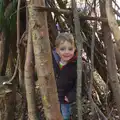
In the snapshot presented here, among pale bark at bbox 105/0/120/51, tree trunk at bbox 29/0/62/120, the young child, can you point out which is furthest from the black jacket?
pale bark at bbox 105/0/120/51

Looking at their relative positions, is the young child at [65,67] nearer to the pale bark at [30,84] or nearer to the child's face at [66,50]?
the child's face at [66,50]

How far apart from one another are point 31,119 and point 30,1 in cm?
76

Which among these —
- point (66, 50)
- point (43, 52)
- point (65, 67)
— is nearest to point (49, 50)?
point (43, 52)

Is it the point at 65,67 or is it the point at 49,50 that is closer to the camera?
the point at 49,50

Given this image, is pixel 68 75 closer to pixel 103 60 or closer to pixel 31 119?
pixel 31 119

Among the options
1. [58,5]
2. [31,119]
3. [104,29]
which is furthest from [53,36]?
[31,119]

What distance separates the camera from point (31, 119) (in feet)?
6.77

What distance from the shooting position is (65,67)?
2.14 m

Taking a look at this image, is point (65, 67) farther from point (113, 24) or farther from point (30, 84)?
point (113, 24)

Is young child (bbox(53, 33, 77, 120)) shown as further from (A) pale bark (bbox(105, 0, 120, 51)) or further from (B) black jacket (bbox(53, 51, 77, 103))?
(A) pale bark (bbox(105, 0, 120, 51))

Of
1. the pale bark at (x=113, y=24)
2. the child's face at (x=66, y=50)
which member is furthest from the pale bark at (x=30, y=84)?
the pale bark at (x=113, y=24)

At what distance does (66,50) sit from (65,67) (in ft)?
0.48

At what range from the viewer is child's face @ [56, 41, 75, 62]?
6.66ft

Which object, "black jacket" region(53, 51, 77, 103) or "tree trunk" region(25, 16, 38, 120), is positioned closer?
"tree trunk" region(25, 16, 38, 120)
